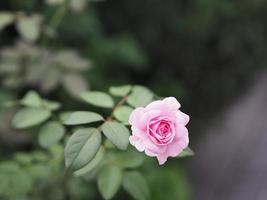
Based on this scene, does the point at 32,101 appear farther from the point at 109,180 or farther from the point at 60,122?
the point at 109,180

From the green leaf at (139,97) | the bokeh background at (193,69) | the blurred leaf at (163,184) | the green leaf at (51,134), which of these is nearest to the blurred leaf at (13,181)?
the green leaf at (51,134)

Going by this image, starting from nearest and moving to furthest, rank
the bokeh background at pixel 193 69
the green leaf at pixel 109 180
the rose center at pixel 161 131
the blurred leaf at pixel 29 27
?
the rose center at pixel 161 131
the green leaf at pixel 109 180
the blurred leaf at pixel 29 27
the bokeh background at pixel 193 69

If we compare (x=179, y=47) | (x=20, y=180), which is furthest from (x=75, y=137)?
(x=179, y=47)

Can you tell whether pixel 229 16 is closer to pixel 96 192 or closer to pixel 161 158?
pixel 96 192

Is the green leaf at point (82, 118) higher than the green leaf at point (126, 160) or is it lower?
higher

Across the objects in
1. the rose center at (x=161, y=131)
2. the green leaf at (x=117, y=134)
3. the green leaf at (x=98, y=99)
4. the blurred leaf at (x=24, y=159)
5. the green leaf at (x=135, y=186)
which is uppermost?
the rose center at (x=161, y=131)

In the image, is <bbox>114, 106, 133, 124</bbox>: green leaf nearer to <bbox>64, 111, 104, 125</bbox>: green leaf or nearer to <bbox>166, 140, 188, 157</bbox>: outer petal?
<bbox>64, 111, 104, 125</bbox>: green leaf

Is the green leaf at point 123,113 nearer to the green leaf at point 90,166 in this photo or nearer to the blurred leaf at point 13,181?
the green leaf at point 90,166
